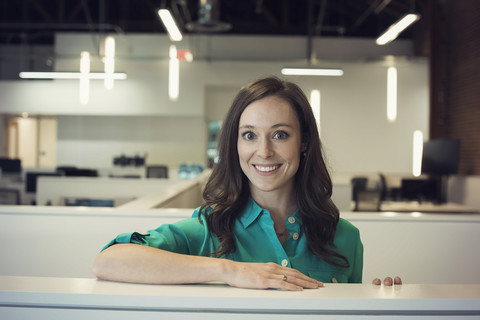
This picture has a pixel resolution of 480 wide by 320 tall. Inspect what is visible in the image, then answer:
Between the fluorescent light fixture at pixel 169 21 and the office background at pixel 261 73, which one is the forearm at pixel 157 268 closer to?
the fluorescent light fixture at pixel 169 21

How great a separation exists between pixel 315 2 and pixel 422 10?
9.54ft

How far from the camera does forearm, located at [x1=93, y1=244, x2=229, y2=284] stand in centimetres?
117

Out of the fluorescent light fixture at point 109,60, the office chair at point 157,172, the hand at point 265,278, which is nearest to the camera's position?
the hand at point 265,278

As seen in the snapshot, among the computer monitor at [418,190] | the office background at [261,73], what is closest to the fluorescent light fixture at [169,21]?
the office background at [261,73]

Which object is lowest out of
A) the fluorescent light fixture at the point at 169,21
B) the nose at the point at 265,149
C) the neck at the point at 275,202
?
the neck at the point at 275,202

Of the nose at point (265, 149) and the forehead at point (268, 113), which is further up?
the forehead at point (268, 113)

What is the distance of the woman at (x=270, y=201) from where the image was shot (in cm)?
152

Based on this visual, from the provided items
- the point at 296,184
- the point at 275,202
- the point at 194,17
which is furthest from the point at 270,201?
the point at 194,17

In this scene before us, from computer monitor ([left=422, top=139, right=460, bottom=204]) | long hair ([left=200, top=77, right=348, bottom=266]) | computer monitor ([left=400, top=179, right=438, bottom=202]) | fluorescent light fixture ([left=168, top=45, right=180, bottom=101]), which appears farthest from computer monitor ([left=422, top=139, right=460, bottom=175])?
long hair ([left=200, top=77, right=348, bottom=266])

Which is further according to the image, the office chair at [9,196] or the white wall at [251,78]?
the white wall at [251,78]

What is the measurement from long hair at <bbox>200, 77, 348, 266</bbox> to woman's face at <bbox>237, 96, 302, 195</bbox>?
0.13 feet

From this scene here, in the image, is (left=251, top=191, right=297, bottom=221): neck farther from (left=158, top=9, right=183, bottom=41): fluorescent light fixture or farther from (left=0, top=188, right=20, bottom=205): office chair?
(left=0, top=188, right=20, bottom=205): office chair

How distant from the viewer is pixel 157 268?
3.90 feet

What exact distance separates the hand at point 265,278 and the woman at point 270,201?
0.29m
